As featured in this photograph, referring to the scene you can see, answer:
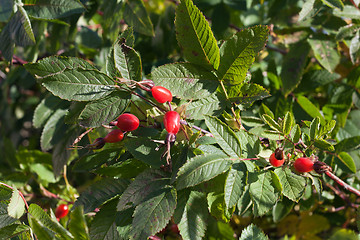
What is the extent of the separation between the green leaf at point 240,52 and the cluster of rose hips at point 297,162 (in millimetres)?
191

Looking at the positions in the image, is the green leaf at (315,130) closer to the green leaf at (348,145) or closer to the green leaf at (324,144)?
the green leaf at (324,144)

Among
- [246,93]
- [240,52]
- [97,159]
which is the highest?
[240,52]

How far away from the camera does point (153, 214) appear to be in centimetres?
73

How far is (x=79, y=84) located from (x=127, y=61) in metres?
0.13

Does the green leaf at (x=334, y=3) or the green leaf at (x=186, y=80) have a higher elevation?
the green leaf at (x=334, y=3)

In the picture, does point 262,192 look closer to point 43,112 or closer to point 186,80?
point 186,80

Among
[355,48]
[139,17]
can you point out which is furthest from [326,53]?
[139,17]

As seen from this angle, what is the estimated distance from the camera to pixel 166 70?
32.4 inches

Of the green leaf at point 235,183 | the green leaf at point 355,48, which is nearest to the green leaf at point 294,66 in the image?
the green leaf at point 355,48

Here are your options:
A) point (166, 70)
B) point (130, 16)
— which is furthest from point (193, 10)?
point (130, 16)

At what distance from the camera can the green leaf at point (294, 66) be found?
133cm

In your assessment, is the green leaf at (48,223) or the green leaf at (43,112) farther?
the green leaf at (43,112)

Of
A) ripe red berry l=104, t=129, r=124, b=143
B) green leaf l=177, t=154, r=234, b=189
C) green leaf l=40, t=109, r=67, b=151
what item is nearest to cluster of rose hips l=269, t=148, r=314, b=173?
green leaf l=177, t=154, r=234, b=189

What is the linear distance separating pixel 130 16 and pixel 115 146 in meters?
0.62
